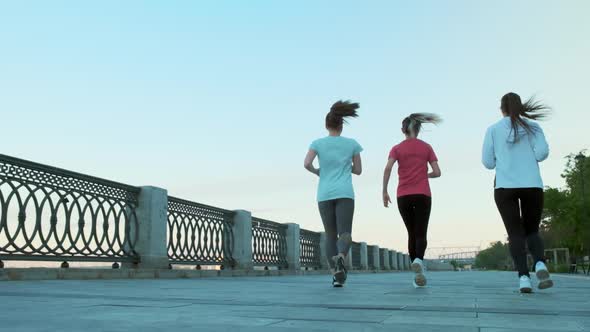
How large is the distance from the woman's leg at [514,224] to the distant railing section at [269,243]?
14022mm

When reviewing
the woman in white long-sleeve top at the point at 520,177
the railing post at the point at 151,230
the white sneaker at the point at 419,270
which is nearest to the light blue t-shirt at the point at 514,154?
the woman in white long-sleeve top at the point at 520,177

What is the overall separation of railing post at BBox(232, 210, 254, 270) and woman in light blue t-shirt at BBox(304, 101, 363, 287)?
37.4ft

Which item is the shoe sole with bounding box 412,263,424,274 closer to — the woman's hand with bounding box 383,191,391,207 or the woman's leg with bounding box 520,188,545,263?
the woman's hand with bounding box 383,191,391,207

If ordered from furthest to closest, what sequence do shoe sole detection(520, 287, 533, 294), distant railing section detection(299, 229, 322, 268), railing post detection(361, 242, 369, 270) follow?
railing post detection(361, 242, 369, 270), distant railing section detection(299, 229, 322, 268), shoe sole detection(520, 287, 533, 294)

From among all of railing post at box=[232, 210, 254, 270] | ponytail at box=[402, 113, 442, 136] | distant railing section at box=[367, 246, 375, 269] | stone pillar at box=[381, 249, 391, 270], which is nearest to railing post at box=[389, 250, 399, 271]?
stone pillar at box=[381, 249, 391, 270]

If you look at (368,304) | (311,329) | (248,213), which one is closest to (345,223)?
(368,304)

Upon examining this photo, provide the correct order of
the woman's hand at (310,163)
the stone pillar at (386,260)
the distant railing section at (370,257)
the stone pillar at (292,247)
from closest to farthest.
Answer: the woman's hand at (310,163), the stone pillar at (292,247), the distant railing section at (370,257), the stone pillar at (386,260)

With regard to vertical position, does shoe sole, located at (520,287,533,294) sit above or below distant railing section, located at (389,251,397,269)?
above

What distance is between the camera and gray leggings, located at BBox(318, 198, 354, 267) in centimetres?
654

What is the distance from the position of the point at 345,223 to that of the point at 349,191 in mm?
374

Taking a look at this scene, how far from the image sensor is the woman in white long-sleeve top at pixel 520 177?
5551 mm

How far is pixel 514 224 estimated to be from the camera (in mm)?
5586

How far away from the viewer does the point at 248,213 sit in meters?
18.6

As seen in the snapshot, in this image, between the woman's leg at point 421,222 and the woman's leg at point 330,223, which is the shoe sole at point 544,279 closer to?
the woman's leg at point 421,222
